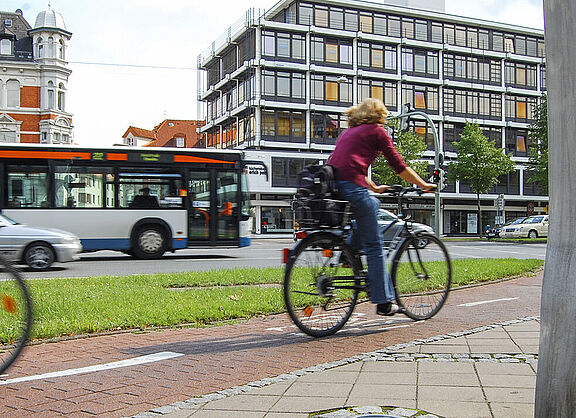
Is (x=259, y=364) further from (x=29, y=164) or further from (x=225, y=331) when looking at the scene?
(x=29, y=164)

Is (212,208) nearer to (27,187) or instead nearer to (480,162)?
(27,187)

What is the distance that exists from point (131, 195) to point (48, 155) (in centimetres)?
236

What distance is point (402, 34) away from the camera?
59.9m

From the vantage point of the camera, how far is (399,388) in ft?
12.0

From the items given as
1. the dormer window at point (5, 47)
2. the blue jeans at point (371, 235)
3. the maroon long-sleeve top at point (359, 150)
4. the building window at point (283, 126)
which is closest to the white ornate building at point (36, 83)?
the dormer window at point (5, 47)

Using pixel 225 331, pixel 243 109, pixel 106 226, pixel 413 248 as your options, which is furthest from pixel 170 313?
pixel 243 109

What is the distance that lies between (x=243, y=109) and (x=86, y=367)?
50.9 metres

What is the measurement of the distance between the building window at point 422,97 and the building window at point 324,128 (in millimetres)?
7962

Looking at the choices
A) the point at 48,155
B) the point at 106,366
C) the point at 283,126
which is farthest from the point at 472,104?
the point at 106,366

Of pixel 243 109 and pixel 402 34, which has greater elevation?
pixel 402 34

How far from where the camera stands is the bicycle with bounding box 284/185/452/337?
5164 mm

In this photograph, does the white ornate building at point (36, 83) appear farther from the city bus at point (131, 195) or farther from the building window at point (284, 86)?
the city bus at point (131, 195)

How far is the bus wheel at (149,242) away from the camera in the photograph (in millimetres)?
17531

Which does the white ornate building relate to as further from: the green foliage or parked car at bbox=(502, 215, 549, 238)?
parked car at bbox=(502, 215, 549, 238)
